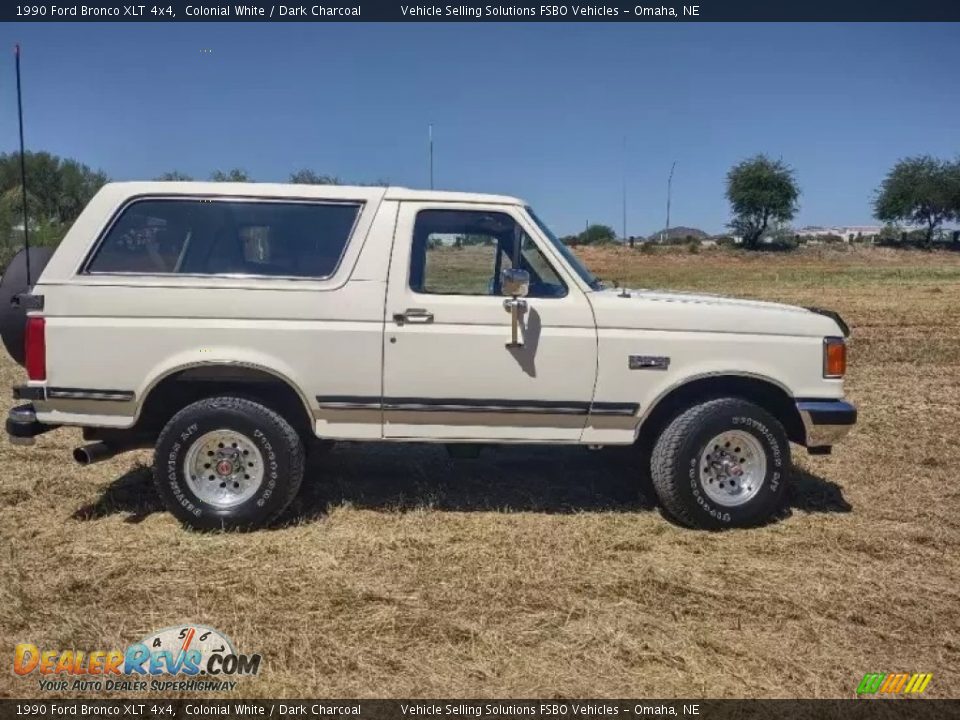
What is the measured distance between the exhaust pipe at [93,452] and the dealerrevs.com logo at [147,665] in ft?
4.44

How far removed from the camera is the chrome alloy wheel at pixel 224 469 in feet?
15.3

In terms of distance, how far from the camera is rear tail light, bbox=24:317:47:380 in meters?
4.52

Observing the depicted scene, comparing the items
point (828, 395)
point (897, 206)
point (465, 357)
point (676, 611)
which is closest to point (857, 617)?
point (676, 611)

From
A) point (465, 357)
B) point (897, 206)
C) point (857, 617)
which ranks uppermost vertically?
point (897, 206)

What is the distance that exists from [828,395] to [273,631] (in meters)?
3.39

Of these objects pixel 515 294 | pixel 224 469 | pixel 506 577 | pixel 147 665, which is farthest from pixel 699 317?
pixel 147 665

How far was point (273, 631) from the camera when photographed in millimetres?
3512

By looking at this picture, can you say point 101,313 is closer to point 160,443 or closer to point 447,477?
point 160,443

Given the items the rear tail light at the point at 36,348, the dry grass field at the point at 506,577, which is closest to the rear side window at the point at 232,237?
the rear tail light at the point at 36,348

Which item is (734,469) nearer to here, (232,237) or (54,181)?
(232,237)

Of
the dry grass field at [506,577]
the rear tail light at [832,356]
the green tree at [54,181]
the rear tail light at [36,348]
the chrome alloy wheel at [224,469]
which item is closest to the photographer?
the dry grass field at [506,577]

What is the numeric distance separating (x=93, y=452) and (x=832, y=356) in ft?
14.3

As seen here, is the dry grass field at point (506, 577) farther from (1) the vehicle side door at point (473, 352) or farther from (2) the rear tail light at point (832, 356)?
(2) the rear tail light at point (832, 356)

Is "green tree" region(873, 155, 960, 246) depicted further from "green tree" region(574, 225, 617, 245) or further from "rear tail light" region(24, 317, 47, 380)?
"rear tail light" region(24, 317, 47, 380)
